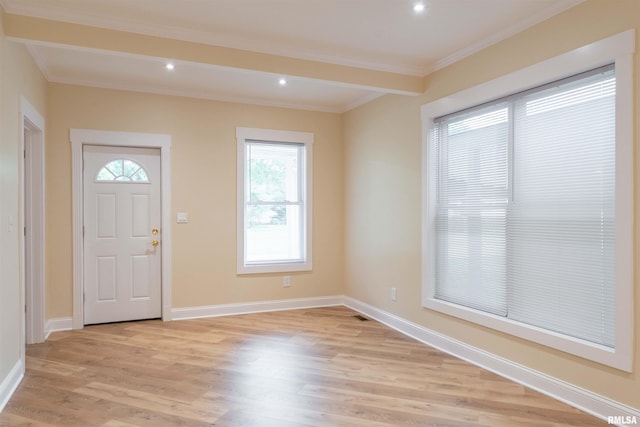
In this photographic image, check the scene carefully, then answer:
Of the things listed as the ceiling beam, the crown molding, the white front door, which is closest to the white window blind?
the crown molding

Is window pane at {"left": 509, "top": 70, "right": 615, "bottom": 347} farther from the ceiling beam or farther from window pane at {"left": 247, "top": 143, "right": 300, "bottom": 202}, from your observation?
window pane at {"left": 247, "top": 143, "right": 300, "bottom": 202}

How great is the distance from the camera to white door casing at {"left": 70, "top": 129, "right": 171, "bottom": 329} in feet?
14.3

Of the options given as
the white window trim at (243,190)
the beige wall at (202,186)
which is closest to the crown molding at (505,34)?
the white window trim at (243,190)

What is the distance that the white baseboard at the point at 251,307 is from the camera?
479 centimetres

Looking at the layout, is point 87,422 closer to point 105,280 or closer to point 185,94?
point 105,280

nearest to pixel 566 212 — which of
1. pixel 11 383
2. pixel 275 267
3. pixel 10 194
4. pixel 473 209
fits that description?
pixel 473 209

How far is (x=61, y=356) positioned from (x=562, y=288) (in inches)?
157

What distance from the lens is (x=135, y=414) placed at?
2.56 metres

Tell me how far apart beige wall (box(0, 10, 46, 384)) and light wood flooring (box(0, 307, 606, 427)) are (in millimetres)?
377

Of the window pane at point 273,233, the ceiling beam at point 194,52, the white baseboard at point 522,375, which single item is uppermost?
the ceiling beam at point 194,52

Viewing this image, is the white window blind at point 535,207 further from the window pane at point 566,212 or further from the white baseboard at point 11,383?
the white baseboard at point 11,383

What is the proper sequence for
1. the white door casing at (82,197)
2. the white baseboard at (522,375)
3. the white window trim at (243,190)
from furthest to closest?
the white window trim at (243,190) → the white door casing at (82,197) → the white baseboard at (522,375)

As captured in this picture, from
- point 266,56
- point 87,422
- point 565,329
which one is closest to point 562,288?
point 565,329

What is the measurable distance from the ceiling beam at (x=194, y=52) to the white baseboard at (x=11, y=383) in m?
2.27
